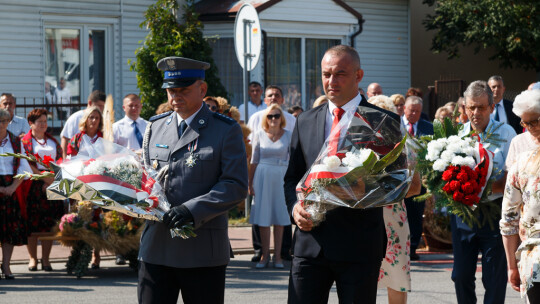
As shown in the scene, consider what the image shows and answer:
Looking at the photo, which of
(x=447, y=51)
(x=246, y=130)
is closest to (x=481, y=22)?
(x=447, y=51)

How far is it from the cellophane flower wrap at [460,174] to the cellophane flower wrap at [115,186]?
2471mm

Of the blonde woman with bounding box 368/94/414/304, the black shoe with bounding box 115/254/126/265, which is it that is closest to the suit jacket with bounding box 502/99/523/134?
the black shoe with bounding box 115/254/126/265

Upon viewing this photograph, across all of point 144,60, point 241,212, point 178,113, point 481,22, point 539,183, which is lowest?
point 241,212

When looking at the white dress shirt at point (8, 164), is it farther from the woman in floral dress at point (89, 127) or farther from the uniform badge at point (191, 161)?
the uniform badge at point (191, 161)

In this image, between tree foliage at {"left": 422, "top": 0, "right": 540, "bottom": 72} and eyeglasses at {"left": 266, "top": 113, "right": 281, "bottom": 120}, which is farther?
tree foliage at {"left": 422, "top": 0, "right": 540, "bottom": 72}

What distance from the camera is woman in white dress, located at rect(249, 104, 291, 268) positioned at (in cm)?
1125

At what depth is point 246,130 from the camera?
12.9m

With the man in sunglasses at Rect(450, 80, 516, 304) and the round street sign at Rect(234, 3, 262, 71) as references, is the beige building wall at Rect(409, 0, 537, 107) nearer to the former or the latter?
the round street sign at Rect(234, 3, 262, 71)

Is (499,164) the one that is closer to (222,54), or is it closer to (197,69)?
(197,69)

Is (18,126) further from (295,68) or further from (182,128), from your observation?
(295,68)

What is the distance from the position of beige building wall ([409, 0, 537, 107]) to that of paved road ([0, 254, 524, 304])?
18057mm

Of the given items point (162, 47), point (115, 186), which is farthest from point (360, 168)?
point (162, 47)

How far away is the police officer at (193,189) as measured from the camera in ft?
16.9

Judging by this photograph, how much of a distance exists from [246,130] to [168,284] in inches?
304
